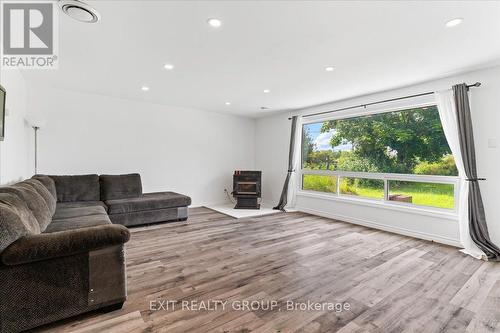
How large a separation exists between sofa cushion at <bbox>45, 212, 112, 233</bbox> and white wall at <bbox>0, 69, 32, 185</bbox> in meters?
0.95

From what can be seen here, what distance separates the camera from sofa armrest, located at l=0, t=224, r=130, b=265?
1.51 m

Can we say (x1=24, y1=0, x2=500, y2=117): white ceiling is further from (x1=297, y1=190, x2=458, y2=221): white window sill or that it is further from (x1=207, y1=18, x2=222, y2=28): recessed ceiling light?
(x1=297, y1=190, x2=458, y2=221): white window sill

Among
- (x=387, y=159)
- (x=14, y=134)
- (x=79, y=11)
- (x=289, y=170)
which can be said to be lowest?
(x=289, y=170)

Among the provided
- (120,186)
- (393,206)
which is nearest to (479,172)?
(393,206)

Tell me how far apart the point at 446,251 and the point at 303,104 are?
11.7ft

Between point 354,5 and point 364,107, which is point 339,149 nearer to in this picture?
point 364,107

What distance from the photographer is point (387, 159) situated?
424cm

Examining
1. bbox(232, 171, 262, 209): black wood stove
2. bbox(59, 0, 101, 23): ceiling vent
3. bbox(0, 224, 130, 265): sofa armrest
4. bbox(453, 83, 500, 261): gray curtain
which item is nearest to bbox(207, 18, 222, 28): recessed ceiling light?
bbox(59, 0, 101, 23): ceiling vent

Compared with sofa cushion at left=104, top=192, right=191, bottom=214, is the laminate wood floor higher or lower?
lower

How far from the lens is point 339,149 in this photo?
16.6ft

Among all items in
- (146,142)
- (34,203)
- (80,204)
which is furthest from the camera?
(146,142)

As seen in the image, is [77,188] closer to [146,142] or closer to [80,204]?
[80,204]

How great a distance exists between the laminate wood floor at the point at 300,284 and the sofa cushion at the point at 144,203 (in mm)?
433

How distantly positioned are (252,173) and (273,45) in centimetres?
372
